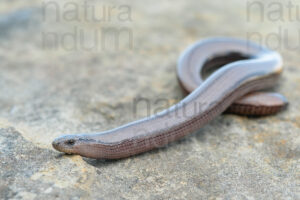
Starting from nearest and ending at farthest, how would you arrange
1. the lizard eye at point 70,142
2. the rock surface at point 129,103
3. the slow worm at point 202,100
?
1. the rock surface at point 129,103
2. the lizard eye at point 70,142
3. the slow worm at point 202,100

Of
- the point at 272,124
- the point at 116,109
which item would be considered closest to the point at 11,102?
the point at 116,109

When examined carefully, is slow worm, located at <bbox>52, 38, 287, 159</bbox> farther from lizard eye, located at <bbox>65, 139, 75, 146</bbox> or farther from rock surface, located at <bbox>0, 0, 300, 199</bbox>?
rock surface, located at <bbox>0, 0, 300, 199</bbox>

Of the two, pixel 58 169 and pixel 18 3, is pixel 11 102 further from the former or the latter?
pixel 18 3

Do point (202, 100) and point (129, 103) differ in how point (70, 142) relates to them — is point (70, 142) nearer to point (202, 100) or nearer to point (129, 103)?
point (129, 103)

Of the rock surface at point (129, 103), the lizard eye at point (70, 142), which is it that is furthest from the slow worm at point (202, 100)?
the rock surface at point (129, 103)

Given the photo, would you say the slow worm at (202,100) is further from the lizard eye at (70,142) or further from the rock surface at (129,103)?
the rock surface at (129,103)

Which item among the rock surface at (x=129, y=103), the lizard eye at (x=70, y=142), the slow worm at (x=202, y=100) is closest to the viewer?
the rock surface at (x=129, y=103)

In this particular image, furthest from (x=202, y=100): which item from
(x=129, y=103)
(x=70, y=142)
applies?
(x=70, y=142)
